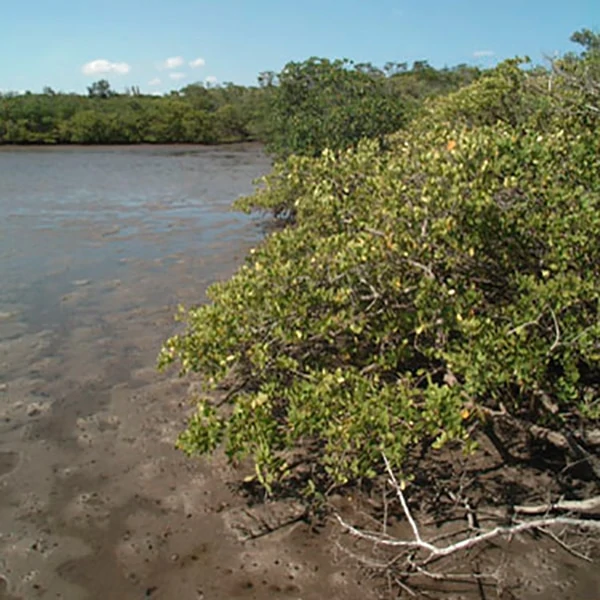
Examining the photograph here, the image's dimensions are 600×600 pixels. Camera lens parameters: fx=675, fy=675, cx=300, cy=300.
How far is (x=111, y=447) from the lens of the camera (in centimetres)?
660

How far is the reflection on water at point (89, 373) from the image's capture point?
5.21 metres

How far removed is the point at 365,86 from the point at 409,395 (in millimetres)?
13272

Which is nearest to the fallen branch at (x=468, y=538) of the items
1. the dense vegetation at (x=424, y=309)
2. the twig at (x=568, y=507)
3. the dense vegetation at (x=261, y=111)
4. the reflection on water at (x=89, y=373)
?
the twig at (x=568, y=507)

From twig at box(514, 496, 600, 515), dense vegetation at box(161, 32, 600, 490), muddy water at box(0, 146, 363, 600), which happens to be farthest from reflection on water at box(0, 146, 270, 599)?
twig at box(514, 496, 600, 515)

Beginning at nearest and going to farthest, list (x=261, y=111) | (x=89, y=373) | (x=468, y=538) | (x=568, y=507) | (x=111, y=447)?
1. (x=568, y=507)
2. (x=468, y=538)
3. (x=111, y=447)
4. (x=89, y=373)
5. (x=261, y=111)

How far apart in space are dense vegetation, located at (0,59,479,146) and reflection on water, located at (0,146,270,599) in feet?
10.2

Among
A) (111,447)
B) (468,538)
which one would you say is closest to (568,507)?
(468,538)

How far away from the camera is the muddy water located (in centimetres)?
486

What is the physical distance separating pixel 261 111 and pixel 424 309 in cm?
2486

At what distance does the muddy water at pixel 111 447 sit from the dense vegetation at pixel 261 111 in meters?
3.41

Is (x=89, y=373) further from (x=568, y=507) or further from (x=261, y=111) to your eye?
(x=261, y=111)

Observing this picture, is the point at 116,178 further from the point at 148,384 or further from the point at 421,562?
the point at 421,562

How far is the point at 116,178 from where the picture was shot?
96.1 feet

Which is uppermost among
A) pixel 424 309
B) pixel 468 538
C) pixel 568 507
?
pixel 424 309
